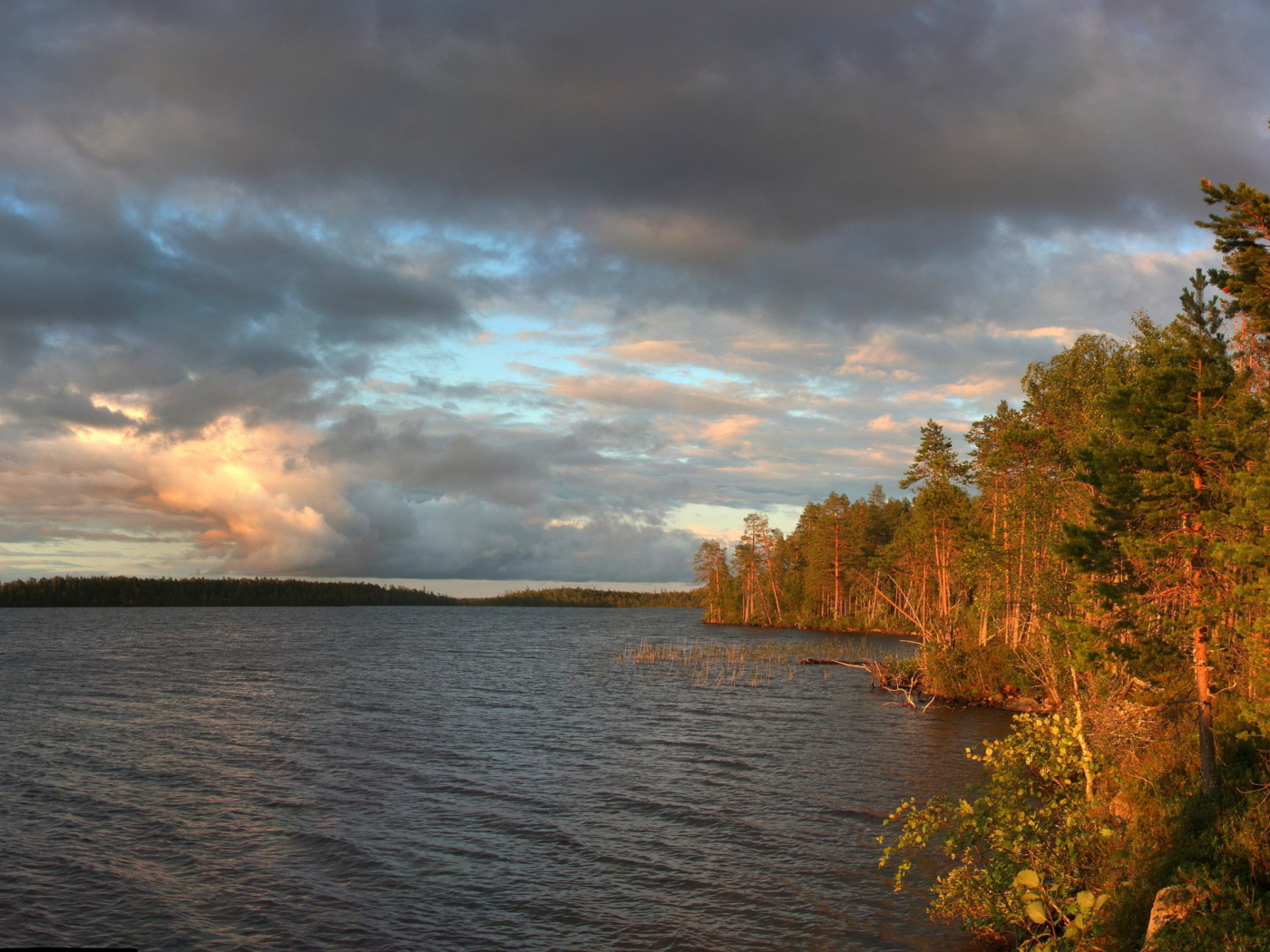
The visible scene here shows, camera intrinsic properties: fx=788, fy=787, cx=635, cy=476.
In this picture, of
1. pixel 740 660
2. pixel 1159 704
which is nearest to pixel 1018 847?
pixel 1159 704

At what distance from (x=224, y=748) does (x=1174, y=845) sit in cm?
3136

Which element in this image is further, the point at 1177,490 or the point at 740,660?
the point at 740,660

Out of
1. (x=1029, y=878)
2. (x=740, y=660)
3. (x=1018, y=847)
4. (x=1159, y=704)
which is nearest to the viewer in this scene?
(x=1029, y=878)

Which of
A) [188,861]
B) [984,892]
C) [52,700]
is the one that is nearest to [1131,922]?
[984,892]

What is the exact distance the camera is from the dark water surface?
50.2ft

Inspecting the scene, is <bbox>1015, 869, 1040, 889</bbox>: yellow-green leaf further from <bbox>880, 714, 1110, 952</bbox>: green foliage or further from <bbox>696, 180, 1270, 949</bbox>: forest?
<bbox>880, 714, 1110, 952</bbox>: green foliage

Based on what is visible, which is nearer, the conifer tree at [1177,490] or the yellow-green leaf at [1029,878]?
the yellow-green leaf at [1029,878]

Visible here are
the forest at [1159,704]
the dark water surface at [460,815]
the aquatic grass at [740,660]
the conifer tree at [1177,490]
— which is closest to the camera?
the forest at [1159,704]

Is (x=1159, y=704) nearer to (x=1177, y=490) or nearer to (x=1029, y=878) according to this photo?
(x=1177, y=490)

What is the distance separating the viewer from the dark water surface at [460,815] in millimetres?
15289

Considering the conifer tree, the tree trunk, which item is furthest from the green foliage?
the conifer tree

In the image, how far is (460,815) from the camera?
2256cm

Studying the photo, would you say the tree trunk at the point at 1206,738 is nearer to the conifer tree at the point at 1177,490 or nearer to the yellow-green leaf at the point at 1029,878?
the conifer tree at the point at 1177,490

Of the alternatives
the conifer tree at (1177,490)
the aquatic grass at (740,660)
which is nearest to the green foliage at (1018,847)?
the conifer tree at (1177,490)
